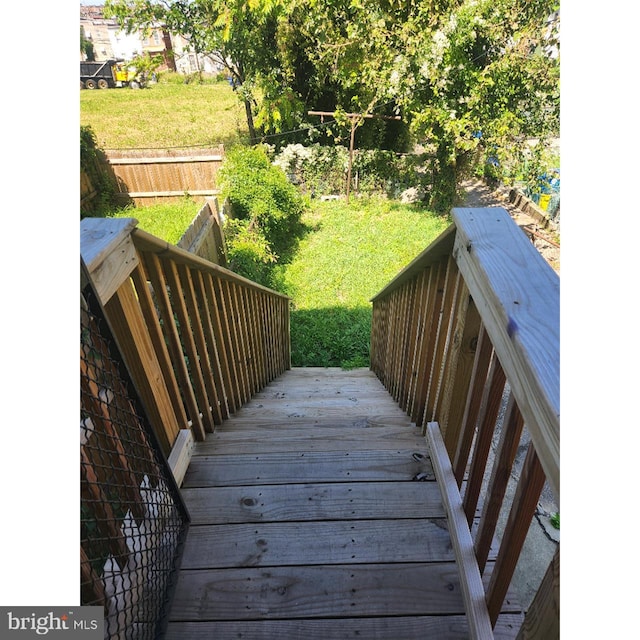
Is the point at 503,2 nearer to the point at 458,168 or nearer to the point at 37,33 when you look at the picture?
the point at 458,168

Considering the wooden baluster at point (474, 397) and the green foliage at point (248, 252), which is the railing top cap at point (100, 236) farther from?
the green foliage at point (248, 252)

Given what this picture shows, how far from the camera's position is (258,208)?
7.61 m

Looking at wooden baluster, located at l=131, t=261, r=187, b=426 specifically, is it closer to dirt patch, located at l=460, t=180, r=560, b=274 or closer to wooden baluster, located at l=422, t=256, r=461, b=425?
wooden baluster, located at l=422, t=256, r=461, b=425

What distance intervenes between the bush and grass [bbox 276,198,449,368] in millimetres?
408

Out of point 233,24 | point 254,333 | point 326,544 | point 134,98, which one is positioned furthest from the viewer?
point 134,98

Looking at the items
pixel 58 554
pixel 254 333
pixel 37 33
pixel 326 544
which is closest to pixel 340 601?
pixel 326 544

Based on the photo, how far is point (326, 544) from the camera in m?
1.36

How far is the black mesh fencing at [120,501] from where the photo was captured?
920mm

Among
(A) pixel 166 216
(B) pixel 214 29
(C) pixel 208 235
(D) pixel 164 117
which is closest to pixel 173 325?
(C) pixel 208 235

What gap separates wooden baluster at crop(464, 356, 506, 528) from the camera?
978 mm

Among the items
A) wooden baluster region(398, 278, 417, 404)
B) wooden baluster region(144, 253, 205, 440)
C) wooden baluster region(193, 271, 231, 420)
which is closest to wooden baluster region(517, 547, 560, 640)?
wooden baluster region(144, 253, 205, 440)

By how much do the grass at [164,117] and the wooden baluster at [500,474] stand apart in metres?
11.9

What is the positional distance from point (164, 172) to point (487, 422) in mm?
9282
